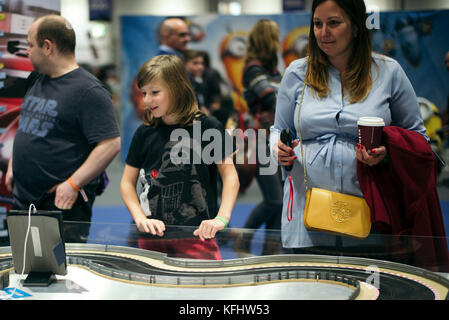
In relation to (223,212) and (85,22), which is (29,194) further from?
(85,22)

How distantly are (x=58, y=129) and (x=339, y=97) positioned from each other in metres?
1.35

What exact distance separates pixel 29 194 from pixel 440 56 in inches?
133

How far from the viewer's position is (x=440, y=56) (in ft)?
15.0

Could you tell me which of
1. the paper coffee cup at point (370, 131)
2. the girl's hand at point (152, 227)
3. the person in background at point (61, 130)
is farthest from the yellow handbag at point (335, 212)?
the person in background at point (61, 130)

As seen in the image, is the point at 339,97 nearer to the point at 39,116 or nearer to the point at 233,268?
the point at 233,268

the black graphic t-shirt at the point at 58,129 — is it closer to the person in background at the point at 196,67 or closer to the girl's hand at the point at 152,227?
the girl's hand at the point at 152,227

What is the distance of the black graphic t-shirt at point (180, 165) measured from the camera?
7.93ft


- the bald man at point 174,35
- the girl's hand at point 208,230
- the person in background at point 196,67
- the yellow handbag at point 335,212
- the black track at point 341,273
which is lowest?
the black track at point 341,273

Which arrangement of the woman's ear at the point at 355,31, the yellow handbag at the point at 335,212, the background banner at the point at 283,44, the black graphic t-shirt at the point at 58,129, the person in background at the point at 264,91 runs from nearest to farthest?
the yellow handbag at the point at 335,212
the woman's ear at the point at 355,31
the black graphic t-shirt at the point at 58,129
the person in background at the point at 264,91
the background banner at the point at 283,44

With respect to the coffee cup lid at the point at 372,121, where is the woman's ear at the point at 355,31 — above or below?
above

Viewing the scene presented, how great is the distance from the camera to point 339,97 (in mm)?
2131
